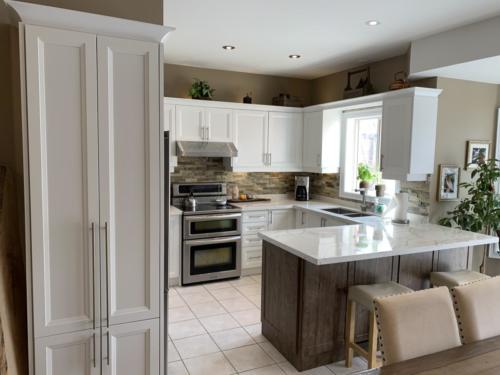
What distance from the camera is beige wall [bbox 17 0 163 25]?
2.01m

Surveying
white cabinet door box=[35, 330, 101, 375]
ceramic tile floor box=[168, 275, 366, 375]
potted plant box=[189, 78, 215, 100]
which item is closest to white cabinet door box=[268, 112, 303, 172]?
potted plant box=[189, 78, 215, 100]

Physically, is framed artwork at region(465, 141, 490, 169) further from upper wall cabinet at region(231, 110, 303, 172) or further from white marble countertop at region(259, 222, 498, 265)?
upper wall cabinet at region(231, 110, 303, 172)

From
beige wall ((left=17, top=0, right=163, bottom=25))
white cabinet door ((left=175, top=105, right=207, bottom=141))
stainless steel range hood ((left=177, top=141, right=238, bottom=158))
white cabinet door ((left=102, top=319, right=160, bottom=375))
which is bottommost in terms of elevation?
white cabinet door ((left=102, top=319, right=160, bottom=375))

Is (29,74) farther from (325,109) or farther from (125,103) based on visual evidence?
(325,109)

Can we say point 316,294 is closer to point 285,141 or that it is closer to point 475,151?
point 475,151

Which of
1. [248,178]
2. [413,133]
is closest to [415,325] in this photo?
[413,133]

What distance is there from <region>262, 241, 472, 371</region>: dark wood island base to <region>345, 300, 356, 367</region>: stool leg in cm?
6

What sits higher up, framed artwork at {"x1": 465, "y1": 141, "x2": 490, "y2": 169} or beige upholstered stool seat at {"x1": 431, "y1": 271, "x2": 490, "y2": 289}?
framed artwork at {"x1": 465, "y1": 141, "x2": 490, "y2": 169}

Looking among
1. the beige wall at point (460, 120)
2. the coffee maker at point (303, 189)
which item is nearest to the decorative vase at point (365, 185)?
the beige wall at point (460, 120)

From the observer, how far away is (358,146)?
4938 millimetres

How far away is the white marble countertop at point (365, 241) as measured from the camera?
260cm

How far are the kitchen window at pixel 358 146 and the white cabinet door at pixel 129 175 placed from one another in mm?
3271

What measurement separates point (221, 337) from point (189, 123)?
249cm

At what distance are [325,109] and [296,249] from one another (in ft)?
8.81
